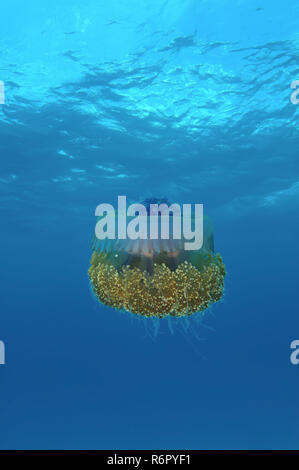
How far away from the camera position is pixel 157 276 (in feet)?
14.0

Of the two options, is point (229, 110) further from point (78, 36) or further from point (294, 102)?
point (78, 36)

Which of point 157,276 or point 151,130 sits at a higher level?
point 151,130

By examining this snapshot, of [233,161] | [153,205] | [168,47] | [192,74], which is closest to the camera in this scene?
[153,205]

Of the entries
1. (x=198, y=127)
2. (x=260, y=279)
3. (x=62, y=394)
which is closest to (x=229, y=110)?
(x=198, y=127)

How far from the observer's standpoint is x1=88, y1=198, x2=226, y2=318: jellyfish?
14.0ft

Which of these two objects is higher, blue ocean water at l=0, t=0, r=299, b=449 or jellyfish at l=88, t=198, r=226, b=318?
blue ocean water at l=0, t=0, r=299, b=449

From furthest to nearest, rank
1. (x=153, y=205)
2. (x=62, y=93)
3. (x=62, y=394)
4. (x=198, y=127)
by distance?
(x=62, y=394) → (x=198, y=127) → (x=62, y=93) → (x=153, y=205)

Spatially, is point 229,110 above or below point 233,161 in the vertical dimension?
below

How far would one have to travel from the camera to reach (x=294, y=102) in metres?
14.9

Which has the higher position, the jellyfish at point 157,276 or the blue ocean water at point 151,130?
the blue ocean water at point 151,130

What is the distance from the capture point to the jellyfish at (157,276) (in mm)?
4281

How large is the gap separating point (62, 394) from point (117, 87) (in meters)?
61.2

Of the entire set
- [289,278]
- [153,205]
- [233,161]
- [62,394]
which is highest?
[289,278]

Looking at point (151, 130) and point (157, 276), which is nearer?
point (157, 276)
